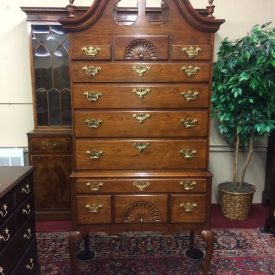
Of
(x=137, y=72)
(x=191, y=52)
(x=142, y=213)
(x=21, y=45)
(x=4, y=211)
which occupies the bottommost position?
(x=142, y=213)

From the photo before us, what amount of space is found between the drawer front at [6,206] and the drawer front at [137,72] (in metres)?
0.79

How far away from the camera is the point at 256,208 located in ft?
10.8

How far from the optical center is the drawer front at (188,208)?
1.91m

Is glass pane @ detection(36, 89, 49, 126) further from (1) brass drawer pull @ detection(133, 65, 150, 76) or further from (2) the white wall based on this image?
(1) brass drawer pull @ detection(133, 65, 150, 76)

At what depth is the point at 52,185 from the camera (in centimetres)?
293

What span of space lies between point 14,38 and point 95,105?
173 centimetres

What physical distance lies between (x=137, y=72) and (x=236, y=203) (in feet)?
6.20

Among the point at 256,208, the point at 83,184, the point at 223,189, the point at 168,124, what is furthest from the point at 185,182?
the point at 256,208

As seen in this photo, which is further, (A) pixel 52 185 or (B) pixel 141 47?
(A) pixel 52 185

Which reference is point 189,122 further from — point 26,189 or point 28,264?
point 28,264

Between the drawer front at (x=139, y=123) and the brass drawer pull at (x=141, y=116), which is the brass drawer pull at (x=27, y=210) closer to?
the drawer front at (x=139, y=123)

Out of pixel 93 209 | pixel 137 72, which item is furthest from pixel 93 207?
pixel 137 72

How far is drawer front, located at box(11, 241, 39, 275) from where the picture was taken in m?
1.62

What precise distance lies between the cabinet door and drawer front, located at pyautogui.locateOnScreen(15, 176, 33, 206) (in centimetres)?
→ 110
